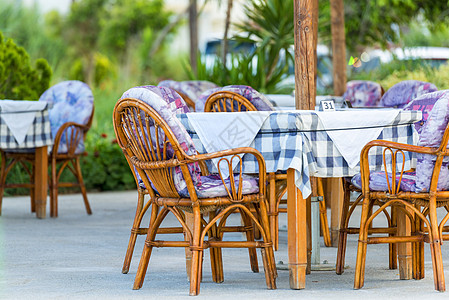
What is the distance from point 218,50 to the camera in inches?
575

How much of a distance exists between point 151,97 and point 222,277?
91 cm

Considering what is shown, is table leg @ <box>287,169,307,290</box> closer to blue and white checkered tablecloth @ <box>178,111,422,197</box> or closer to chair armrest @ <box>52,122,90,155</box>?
blue and white checkered tablecloth @ <box>178,111,422,197</box>

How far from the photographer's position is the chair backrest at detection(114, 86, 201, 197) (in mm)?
3170

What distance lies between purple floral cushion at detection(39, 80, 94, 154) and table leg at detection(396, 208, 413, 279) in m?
3.25

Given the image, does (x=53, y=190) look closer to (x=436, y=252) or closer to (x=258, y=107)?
(x=258, y=107)

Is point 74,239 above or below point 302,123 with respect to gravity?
below

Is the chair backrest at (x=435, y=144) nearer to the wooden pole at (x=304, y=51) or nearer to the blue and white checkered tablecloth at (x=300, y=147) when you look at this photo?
the blue and white checkered tablecloth at (x=300, y=147)

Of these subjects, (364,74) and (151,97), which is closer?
(151,97)

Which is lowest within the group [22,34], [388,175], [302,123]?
[388,175]

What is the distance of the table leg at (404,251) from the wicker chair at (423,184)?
18 cm

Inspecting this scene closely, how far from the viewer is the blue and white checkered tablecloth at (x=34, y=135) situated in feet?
18.7

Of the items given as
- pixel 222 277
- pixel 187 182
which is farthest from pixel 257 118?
pixel 222 277

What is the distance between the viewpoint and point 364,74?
11.0m

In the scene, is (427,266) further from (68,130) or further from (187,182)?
(68,130)
